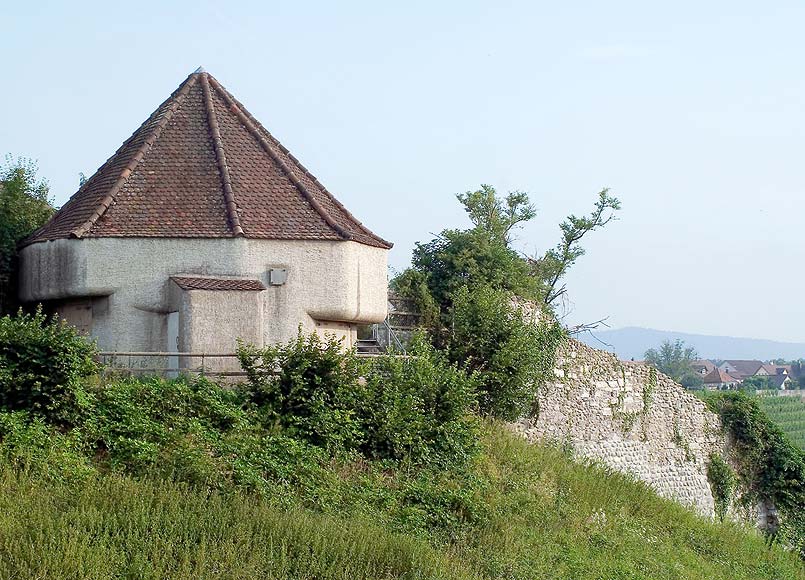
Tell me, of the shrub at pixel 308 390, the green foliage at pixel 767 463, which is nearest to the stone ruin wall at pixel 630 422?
the green foliage at pixel 767 463

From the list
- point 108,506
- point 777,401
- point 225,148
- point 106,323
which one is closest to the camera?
point 108,506

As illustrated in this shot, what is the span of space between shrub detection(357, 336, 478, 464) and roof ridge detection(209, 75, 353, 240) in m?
2.82

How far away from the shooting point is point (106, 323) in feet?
69.3

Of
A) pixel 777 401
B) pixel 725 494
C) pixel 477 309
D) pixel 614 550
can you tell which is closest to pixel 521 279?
pixel 477 309

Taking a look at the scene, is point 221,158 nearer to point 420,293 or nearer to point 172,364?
point 172,364

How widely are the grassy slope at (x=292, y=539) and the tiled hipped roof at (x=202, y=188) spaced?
5.57 metres

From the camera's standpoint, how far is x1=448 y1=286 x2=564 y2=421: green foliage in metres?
23.7

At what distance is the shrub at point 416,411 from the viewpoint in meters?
18.9

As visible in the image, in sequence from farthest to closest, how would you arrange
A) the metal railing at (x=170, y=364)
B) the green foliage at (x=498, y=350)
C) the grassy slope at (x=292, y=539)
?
the green foliage at (x=498, y=350), the metal railing at (x=170, y=364), the grassy slope at (x=292, y=539)

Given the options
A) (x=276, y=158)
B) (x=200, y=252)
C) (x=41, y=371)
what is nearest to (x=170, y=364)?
(x=200, y=252)

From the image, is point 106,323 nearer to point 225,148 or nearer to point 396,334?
point 225,148

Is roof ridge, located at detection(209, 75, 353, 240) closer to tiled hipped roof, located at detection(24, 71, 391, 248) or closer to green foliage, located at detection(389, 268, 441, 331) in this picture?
tiled hipped roof, located at detection(24, 71, 391, 248)

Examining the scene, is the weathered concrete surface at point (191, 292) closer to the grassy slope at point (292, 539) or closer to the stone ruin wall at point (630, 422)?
the grassy slope at point (292, 539)

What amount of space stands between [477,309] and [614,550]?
23.1 ft
